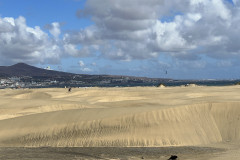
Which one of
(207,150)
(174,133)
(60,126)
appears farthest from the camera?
(60,126)

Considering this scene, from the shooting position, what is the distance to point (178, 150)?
16.8m

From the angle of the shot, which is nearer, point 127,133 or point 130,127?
point 127,133

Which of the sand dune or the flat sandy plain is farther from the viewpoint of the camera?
the sand dune

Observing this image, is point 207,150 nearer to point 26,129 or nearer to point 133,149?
point 133,149

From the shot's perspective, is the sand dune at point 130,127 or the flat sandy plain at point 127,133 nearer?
the flat sandy plain at point 127,133

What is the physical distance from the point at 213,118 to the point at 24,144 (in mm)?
11494

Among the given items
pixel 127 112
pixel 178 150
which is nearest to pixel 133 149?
pixel 178 150

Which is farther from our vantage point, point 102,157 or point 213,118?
point 213,118

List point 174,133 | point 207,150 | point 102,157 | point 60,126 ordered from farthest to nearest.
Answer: point 60,126
point 174,133
point 207,150
point 102,157

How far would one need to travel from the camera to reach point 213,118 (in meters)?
21.8

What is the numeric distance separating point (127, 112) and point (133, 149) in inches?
185

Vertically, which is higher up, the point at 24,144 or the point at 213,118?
the point at 213,118

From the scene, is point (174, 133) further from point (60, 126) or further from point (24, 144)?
point (24, 144)

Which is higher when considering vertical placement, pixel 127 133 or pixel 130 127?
pixel 130 127
